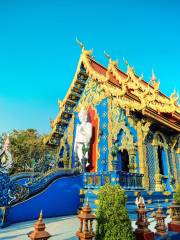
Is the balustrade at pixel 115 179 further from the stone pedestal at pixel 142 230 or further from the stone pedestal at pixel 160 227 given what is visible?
the stone pedestal at pixel 142 230

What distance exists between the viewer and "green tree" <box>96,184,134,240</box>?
3018 mm

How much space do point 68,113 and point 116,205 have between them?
30.6 feet

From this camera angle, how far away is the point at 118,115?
373 inches

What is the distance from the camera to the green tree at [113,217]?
302 centimetres

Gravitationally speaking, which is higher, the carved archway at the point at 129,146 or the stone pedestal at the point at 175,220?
the carved archway at the point at 129,146

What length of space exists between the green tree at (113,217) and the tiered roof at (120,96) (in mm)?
5441

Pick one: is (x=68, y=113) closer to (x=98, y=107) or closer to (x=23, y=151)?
(x=98, y=107)

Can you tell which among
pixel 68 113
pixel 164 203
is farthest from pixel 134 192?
pixel 68 113

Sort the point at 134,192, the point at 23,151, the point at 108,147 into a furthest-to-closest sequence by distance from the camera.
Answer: the point at 23,151
the point at 108,147
the point at 134,192

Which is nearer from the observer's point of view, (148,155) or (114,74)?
(148,155)

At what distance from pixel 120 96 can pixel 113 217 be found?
6.42 metres

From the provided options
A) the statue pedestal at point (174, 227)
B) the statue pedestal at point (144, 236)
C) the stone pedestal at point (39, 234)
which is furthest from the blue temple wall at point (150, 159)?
the stone pedestal at point (39, 234)

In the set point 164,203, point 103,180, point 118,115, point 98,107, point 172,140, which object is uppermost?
point 98,107

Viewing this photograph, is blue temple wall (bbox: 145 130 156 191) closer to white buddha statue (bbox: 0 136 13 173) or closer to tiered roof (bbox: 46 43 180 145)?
tiered roof (bbox: 46 43 180 145)
